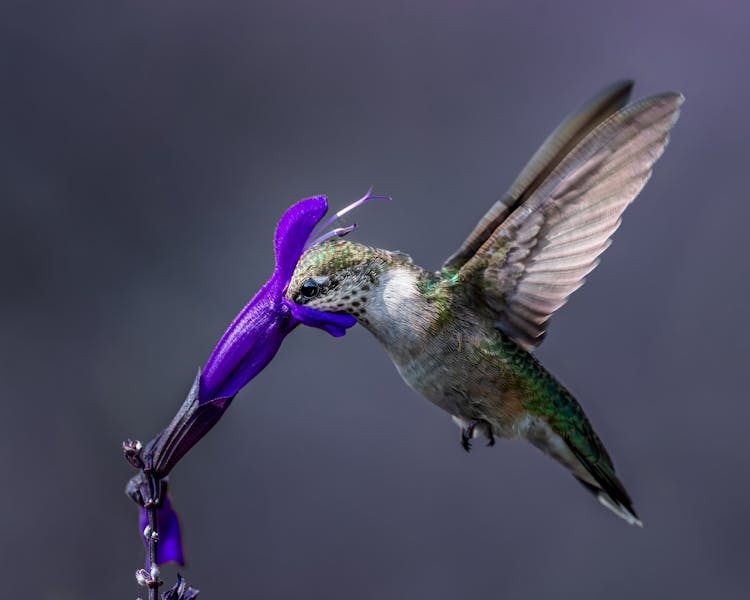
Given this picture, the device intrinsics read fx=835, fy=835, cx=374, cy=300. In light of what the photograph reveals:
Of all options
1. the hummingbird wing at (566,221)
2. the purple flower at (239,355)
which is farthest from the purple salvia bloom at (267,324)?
the hummingbird wing at (566,221)

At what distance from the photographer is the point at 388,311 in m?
0.73

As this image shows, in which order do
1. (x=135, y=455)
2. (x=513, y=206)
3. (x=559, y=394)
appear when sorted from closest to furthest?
1. (x=135, y=455)
2. (x=513, y=206)
3. (x=559, y=394)

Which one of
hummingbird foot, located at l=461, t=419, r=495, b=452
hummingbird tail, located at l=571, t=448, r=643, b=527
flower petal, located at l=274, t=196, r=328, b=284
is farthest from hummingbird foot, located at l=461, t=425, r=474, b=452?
flower petal, located at l=274, t=196, r=328, b=284

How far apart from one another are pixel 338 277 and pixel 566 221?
0.20 metres

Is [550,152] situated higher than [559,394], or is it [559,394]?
[550,152]

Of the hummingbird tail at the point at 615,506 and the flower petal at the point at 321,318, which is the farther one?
the hummingbird tail at the point at 615,506

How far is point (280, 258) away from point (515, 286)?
0.22 meters

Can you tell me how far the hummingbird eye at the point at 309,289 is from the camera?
2.27 ft

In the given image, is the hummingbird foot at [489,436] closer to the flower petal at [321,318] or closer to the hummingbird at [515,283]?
the hummingbird at [515,283]

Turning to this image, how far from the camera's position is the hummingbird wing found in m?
0.67

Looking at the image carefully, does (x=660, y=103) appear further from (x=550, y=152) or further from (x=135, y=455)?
(x=135, y=455)

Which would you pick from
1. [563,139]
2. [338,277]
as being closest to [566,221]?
[563,139]

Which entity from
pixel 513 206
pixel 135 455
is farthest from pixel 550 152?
pixel 135 455

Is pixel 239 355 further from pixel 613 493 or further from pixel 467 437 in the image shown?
pixel 613 493
